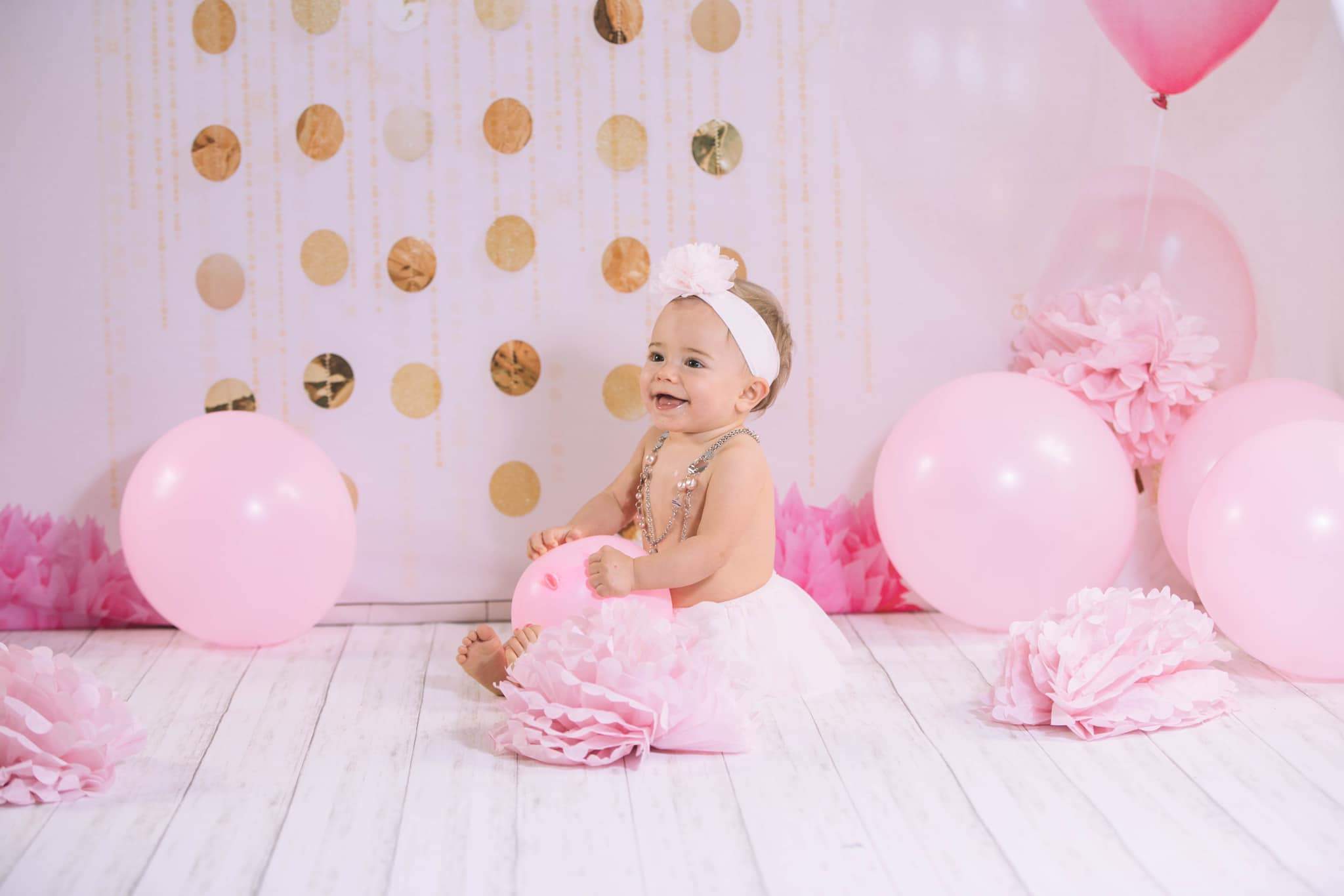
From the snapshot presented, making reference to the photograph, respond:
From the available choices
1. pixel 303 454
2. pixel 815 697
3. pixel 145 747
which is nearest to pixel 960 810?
pixel 815 697

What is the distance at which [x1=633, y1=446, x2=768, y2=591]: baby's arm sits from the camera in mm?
2018

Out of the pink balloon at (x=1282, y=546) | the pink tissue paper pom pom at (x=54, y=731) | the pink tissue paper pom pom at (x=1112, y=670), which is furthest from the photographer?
the pink balloon at (x=1282, y=546)

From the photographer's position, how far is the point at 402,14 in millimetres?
2457

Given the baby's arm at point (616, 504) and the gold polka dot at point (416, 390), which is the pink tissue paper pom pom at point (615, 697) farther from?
the gold polka dot at point (416, 390)

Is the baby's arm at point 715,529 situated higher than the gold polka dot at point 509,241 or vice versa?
the gold polka dot at point 509,241

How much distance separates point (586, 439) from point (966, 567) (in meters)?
0.83

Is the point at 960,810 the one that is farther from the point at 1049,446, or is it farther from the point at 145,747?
the point at 145,747

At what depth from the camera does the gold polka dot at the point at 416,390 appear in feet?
8.27

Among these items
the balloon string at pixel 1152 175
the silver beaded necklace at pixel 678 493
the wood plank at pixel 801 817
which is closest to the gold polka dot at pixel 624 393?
the silver beaded necklace at pixel 678 493

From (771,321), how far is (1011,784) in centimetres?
97

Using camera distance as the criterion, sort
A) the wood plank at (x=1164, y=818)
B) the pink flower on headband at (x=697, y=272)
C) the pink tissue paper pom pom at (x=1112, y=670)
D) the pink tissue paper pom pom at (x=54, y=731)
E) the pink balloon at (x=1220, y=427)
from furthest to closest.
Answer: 1. the pink balloon at (x=1220, y=427)
2. the pink flower on headband at (x=697, y=272)
3. the pink tissue paper pom pom at (x=1112, y=670)
4. the pink tissue paper pom pom at (x=54, y=731)
5. the wood plank at (x=1164, y=818)

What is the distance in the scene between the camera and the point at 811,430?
102 inches

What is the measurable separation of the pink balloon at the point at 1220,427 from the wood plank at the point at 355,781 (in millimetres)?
1452

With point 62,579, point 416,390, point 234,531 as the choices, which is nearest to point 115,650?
point 62,579
